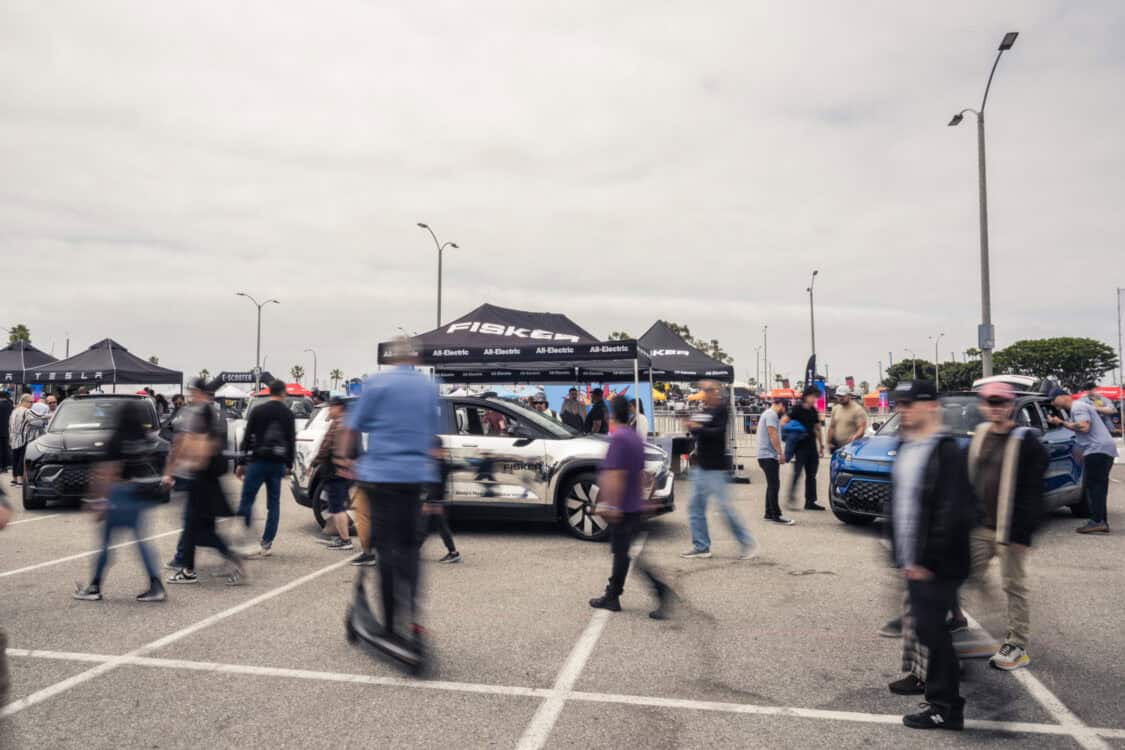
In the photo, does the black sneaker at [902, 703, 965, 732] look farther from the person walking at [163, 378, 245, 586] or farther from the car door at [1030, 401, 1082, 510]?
the car door at [1030, 401, 1082, 510]

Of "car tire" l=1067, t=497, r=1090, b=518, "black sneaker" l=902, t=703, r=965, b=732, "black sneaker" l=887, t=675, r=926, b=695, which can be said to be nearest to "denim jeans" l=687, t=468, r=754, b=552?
"black sneaker" l=887, t=675, r=926, b=695

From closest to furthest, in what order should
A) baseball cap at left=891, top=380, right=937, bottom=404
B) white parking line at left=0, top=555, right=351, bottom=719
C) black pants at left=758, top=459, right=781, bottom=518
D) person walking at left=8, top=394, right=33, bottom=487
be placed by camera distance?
1. baseball cap at left=891, top=380, right=937, bottom=404
2. white parking line at left=0, top=555, right=351, bottom=719
3. black pants at left=758, top=459, right=781, bottom=518
4. person walking at left=8, top=394, right=33, bottom=487

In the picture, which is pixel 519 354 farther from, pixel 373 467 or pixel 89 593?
pixel 373 467

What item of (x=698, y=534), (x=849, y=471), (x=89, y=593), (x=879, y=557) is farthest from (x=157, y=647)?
(x=849, y=471)

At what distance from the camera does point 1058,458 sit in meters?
9.92

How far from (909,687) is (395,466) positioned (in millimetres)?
2994

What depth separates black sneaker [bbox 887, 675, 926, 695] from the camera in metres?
4.11

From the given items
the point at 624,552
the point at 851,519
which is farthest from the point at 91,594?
the point at 851,519

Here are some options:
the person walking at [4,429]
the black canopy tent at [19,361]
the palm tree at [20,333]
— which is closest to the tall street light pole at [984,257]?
the person walking at [4,429]

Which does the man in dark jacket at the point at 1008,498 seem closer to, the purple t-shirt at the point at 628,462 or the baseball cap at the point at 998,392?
the baseball cap at the point at 998,392

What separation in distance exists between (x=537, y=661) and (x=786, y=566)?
11.7ft

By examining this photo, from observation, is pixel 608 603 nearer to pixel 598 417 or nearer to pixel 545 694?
pixel 545 694

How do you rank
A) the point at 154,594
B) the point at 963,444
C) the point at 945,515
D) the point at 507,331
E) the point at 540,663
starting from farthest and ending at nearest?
the point at 507,331 < the point at 963,444 < the point at 154,594 < the point at 540,663 < the point at 945,515

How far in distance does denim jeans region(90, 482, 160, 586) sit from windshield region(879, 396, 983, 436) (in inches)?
315
